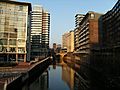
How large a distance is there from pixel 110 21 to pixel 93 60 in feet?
66.8

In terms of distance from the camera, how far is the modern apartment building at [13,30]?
94750mm

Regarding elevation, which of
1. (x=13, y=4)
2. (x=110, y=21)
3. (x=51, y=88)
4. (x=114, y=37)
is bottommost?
(x=51, y=88)

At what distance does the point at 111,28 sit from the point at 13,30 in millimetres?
45288

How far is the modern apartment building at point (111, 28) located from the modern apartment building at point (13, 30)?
3790cm

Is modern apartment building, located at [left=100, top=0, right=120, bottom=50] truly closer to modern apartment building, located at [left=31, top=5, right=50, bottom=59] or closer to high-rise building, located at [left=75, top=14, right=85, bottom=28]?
high-rise building, located at [left=75, top=14, right=85, bottom=28]

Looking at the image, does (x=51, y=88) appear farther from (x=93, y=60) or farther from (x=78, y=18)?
(x=78, y=18)

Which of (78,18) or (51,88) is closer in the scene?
(51,88)

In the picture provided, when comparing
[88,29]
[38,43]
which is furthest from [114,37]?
[38,43]

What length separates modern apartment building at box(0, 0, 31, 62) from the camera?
94.8 m

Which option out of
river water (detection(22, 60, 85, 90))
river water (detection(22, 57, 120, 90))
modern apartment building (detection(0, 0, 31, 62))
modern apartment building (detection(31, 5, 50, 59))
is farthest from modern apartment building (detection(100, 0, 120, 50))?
modern apartment building (detection(31, 5, 50, 59))

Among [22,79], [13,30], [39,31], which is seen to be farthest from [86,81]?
[39,31]

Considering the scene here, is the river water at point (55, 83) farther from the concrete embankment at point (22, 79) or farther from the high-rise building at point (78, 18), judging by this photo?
the high-rise building at point (78, 18)

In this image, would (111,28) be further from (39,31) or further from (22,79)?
(39,31)

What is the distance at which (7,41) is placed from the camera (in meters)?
94.7
